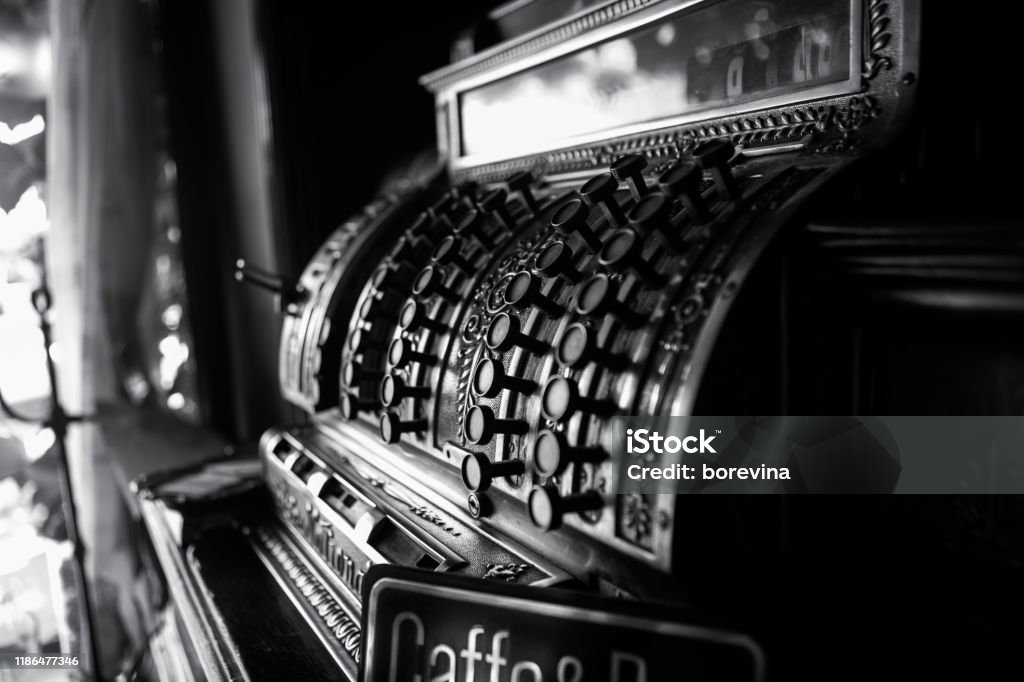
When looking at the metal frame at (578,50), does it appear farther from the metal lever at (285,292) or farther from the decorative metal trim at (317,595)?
the decorative metal trim at (317,595)

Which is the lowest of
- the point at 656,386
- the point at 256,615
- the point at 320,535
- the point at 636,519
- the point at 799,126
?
the point at 256,615

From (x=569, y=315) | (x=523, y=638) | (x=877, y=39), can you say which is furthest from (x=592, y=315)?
(x=877, y=39)

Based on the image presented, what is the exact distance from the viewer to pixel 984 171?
90 cm

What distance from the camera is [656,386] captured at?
0.85 meters

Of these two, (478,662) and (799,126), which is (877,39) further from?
(478,662)

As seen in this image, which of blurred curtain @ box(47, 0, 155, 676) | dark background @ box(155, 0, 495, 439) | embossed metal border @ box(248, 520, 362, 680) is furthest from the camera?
blurred curtain @ box(47, 0, 155, 676)

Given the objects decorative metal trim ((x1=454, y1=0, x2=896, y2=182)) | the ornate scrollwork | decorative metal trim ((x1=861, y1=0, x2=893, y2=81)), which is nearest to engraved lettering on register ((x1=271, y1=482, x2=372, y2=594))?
the ornate scrollwork

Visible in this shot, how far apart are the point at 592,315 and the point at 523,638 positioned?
0.42 meters

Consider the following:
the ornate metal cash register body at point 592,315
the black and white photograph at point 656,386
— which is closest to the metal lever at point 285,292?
the black and white photograph at point 656,386

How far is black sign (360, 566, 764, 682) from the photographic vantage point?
70 cm

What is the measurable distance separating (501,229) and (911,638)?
998mm

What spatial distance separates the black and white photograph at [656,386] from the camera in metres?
0.79

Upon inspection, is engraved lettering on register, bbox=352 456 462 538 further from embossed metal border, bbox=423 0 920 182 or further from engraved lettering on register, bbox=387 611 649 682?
embossed metal border, bbox=423 0 920 182

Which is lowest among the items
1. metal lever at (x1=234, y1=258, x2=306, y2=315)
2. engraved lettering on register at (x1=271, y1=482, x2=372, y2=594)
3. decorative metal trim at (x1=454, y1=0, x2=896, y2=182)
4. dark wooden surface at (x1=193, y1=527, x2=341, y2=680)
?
dark wooden surface at (x1=193, y1=527, x2=341, y2=680)
